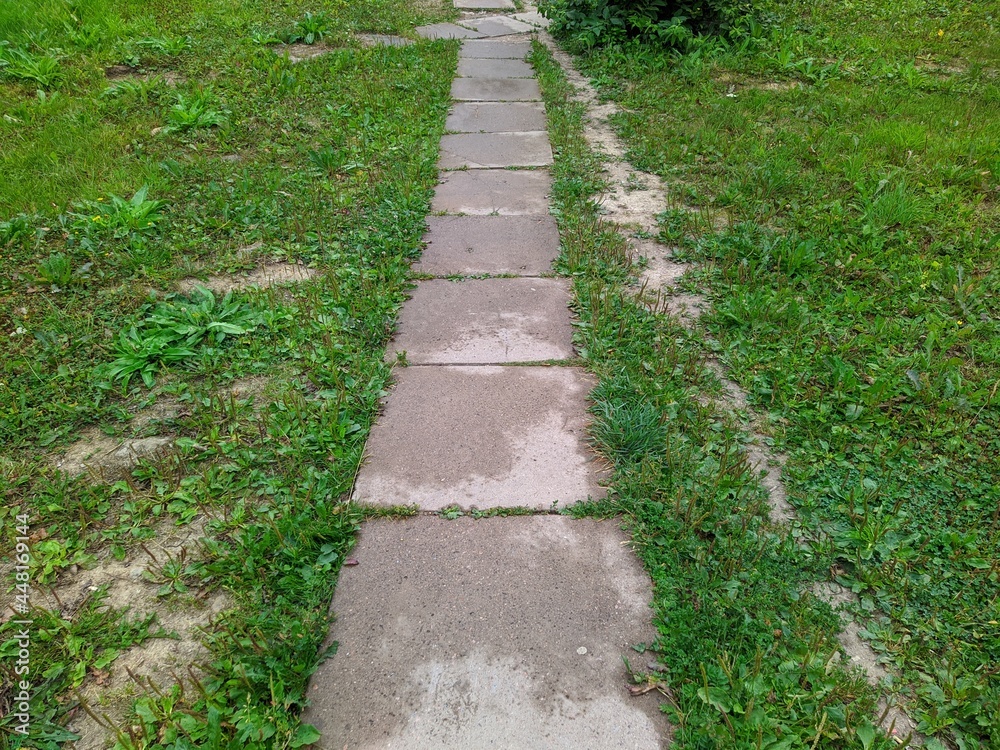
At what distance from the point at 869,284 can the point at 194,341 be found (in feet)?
11.9

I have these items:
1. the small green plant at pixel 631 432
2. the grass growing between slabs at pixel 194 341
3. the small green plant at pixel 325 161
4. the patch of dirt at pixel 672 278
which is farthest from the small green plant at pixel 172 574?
the small green plant at pixel 325 161

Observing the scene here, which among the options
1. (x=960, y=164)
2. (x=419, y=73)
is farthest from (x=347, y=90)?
(x=960, y=164)

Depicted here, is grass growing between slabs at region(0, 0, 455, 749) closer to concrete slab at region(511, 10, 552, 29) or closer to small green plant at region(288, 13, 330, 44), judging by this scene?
small green plant at region(288, 13, 330, 44)

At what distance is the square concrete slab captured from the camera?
3146mm

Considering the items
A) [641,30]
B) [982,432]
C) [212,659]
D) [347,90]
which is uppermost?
[641,30]

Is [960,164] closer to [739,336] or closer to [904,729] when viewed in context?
[739,336]

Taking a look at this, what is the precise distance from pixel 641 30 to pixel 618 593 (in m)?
6.63

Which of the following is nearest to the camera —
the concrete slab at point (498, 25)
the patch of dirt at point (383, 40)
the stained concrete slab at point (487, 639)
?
the stained concrete slab at point (487, 639)

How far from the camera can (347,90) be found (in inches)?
236

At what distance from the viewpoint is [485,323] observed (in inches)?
132

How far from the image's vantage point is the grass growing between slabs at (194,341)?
6.36 feet

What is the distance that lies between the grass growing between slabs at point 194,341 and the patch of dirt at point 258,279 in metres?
0.06

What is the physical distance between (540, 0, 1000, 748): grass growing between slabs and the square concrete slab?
0.81 m

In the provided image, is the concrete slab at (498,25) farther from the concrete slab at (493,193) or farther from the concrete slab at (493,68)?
the concrete slab at (493,193)
